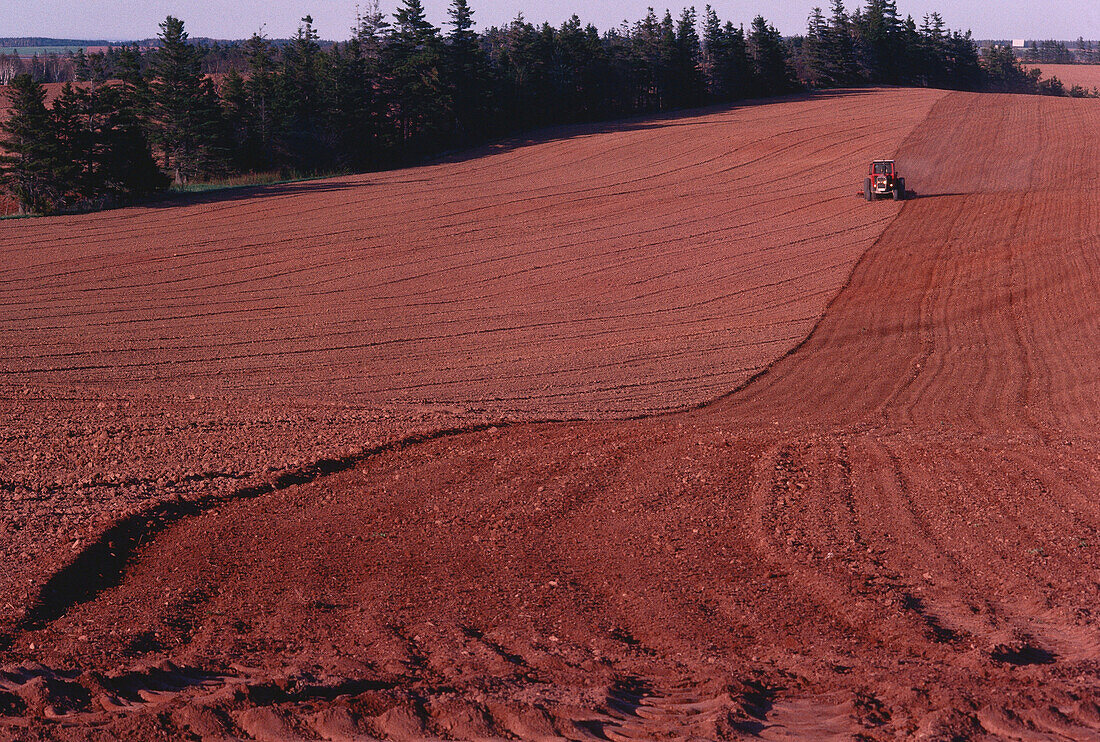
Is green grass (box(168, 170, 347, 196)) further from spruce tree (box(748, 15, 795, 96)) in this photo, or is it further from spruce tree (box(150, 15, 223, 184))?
spruce tree (box(748, 15, 795, 96))

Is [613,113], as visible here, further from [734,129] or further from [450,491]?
[450,491]

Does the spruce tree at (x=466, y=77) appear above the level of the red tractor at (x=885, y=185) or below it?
above

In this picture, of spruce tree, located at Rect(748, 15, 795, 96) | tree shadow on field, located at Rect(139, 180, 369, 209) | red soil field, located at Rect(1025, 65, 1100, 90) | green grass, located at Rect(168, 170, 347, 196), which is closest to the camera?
tree shadow on field, located at Rect(139, 180, 369, 209)

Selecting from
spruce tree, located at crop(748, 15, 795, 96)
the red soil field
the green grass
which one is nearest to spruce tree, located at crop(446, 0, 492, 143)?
the green grass

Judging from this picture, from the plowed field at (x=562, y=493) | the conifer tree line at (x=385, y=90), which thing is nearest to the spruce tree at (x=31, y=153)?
the conifer tree line at (x=385, y=90)

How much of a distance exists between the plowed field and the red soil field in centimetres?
8656

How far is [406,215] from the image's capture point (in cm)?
3406

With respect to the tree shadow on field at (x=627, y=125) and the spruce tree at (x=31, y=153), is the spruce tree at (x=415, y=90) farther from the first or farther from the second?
the spruce tree at (x=31, y=153)

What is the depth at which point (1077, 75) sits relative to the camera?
110188 millimetres

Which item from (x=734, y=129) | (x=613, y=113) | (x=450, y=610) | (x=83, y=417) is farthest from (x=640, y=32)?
(x=450, y=610)

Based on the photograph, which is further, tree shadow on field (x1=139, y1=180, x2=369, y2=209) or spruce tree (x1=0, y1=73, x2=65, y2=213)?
tree shadow on field (x1=139, y1=180, x2=369, y2=209)

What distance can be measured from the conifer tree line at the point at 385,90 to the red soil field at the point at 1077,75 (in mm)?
15769

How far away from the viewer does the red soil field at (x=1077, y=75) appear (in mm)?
99750

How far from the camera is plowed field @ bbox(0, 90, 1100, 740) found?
5.39 m
